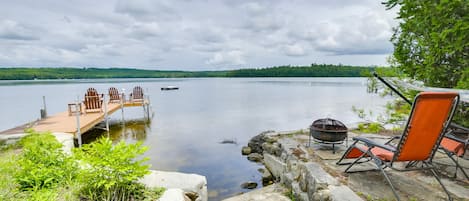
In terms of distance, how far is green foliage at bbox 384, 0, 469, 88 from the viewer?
386 cm

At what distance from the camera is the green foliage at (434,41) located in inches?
152

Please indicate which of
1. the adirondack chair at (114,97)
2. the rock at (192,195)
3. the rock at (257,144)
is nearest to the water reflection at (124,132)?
the adirondack chair at (114,97)

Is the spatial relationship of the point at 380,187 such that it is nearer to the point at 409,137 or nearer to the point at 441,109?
the point at 409,137

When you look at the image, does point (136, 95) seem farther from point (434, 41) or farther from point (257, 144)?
point (434, 41)

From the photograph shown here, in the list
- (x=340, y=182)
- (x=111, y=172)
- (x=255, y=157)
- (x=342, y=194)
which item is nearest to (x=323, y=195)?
(x=342, y=194)

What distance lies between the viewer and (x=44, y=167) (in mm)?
2965

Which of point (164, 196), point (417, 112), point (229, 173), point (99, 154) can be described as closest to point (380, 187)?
point (417, 112)

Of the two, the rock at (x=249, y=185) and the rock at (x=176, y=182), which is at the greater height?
the rock at (x=176, y=182)

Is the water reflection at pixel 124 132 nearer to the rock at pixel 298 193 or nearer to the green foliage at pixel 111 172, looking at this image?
the green foliage at pixel 111 172

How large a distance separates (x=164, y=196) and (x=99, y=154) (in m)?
0.87

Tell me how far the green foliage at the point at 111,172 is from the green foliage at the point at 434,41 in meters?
5.00

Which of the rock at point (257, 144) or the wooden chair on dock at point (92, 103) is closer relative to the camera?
the rock at point (257, 144)

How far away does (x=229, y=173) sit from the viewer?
7.13 metres

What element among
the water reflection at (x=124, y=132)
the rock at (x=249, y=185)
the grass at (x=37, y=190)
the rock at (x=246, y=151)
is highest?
the grass at (x=37, y=190)
